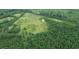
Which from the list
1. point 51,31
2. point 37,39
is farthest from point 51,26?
point 37,39

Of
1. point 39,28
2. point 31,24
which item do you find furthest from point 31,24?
point 39,28

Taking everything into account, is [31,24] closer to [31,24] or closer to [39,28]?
[31,24]

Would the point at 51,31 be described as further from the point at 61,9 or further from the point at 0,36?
the point at 0,36
